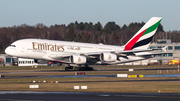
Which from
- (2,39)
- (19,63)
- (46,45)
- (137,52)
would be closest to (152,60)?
(19,63)

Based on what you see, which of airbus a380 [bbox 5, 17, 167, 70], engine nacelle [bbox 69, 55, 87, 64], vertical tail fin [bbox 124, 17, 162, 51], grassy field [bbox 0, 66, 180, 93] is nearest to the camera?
grassy field [bbox 0, 66, 180, 93]

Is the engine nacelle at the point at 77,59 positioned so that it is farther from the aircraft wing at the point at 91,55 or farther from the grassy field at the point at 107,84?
the grassy field at the point at 107,84

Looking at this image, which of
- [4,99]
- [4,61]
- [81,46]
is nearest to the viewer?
[4,99]

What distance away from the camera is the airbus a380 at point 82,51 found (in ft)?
191

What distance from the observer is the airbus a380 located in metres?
58.3

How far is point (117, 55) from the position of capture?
60969 mm

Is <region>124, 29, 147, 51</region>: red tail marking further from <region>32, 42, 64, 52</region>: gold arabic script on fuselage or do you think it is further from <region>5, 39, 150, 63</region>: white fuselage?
<region>32, 42, 64, 52</region>: gold arabic script on fuselage

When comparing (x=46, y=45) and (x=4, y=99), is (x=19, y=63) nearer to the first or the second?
(x=46, y=45)

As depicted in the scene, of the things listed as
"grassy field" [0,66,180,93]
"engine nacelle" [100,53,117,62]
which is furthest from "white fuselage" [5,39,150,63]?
"grassy field" [0,66,180,93]

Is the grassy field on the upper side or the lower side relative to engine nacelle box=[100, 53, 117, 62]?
lower

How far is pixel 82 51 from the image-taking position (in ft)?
204

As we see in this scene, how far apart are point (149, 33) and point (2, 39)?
11197cm

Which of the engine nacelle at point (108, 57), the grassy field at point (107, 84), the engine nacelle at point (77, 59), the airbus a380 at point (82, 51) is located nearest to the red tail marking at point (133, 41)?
the airbus a380 at point (82, 51)

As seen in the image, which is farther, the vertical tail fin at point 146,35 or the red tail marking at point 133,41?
the red tail marking at point 133,41
